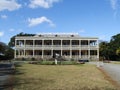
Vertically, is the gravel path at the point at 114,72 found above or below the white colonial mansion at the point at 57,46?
below

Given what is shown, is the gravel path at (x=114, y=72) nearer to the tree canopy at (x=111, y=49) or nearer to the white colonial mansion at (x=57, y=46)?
the white colonial mansion at (x=57, y=46)

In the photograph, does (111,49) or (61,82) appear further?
(111,49)

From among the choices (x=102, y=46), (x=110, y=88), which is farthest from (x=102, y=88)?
(x=102, y=46)

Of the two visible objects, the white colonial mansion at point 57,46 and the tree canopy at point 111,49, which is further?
the tree canopy at point 111,49

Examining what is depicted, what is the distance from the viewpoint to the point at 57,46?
88.3 m

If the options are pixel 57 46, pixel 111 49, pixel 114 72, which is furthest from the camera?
pixel 111 49

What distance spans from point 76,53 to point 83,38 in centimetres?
541

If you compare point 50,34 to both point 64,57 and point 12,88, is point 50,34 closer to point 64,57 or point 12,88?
point 64,57

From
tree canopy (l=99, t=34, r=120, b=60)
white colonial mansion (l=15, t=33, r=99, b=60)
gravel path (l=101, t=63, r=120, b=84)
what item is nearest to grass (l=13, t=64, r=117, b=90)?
gravel path (l=101, t=63, r=120, b=84)

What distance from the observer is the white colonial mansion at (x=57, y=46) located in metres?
87.8

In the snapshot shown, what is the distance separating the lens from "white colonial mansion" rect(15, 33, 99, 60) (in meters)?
87.8

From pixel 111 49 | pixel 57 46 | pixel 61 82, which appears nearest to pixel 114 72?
pixel 61 82

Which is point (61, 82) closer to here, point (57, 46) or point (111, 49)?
point (57, 46)

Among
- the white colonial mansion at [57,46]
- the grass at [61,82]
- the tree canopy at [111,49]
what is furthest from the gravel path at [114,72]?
the tree canopy at [111,49]
